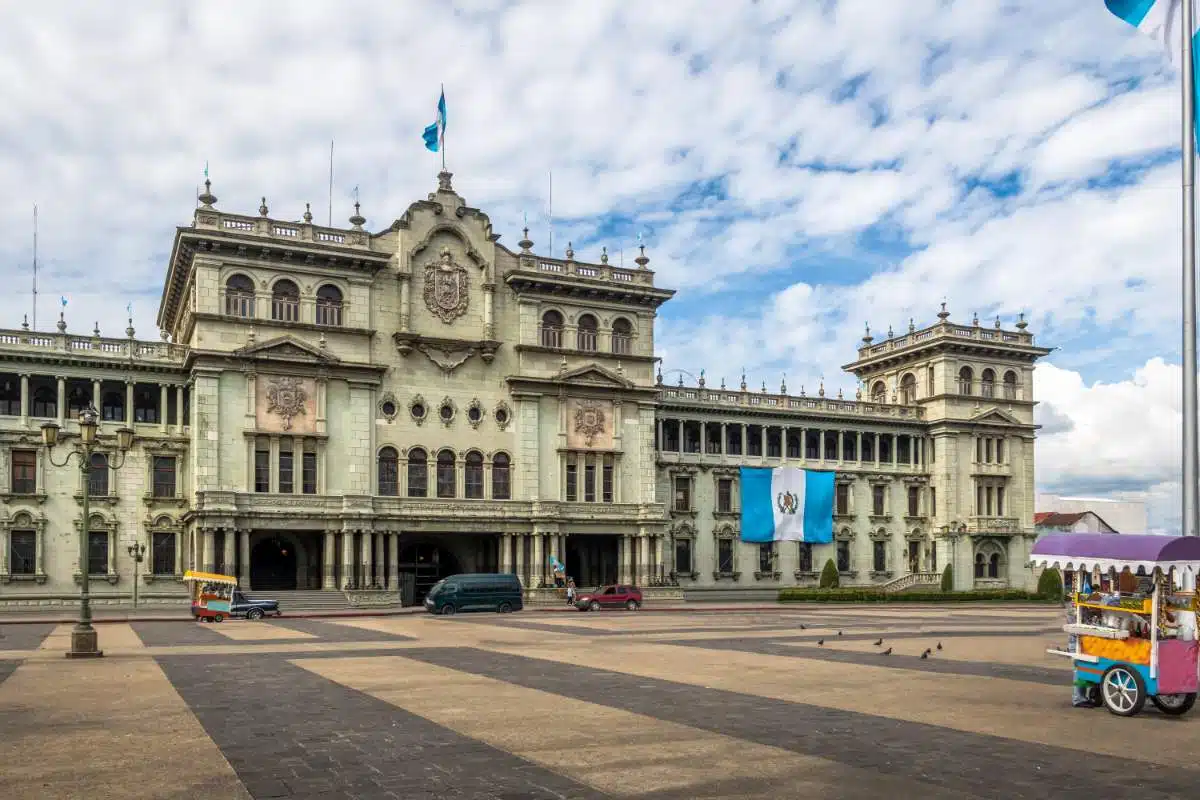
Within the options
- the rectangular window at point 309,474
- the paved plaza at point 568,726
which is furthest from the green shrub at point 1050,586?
the paved plaza at point 568,726

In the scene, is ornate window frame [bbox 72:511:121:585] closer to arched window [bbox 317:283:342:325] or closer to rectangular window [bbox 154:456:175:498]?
A: rectangular window [bbox 154:456:175:498]

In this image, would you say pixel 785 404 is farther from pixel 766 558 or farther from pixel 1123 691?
pixel 1123 691

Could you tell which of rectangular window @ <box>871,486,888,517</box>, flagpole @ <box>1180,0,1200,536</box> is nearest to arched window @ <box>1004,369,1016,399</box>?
rectangular window @ <box>871,486,888,517</box>

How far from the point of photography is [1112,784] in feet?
40.3

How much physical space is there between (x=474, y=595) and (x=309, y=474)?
14223 millimetres

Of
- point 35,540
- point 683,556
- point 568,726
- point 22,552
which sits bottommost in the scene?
point 683,556

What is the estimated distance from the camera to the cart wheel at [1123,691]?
17.0 m

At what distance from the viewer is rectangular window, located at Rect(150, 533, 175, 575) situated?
59656 mm

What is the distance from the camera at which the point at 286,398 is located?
5984cm

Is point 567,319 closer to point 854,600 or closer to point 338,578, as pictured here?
point 338,578

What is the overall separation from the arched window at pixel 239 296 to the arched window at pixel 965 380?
49.5 m

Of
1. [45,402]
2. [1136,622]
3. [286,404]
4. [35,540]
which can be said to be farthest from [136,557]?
[1136,622]

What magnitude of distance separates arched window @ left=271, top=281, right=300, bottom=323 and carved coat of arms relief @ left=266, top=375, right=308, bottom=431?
3.14 metres

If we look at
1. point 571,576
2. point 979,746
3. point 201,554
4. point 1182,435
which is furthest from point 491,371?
point 979,746
